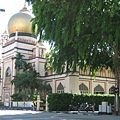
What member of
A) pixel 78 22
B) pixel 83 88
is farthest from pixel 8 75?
pixel 78 22

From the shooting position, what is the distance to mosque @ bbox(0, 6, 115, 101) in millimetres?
43169

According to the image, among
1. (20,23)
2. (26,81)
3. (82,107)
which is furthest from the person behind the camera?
(20,23)

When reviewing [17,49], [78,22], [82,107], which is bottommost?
[82,107]

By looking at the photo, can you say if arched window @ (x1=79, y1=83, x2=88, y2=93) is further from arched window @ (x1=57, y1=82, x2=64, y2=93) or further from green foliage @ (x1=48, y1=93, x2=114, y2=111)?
green foliage @ (x1=48, y1=93, x2=114, y2=111)

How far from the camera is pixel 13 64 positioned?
49.0 m

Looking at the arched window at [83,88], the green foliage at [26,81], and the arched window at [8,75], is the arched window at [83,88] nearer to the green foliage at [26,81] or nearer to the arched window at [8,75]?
the green foliage at [26,81]

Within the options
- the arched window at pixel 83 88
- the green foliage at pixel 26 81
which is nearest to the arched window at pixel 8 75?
the green foliage at pixel 26 81

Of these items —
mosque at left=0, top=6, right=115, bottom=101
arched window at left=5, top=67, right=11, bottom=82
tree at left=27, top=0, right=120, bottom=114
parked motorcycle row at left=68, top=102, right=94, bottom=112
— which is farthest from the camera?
arched window at left=5, top=67, right=11, bottom=82

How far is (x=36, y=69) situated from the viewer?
4731cm

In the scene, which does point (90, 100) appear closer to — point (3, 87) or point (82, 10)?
point (82, 10)

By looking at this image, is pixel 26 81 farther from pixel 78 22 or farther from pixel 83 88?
pixel 78 22

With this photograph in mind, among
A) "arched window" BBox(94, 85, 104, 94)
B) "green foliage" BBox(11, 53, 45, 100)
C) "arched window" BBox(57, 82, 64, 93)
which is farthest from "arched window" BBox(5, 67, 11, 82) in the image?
"arched window" BBox(94, 85, 104, 94)

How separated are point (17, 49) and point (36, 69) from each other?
5.28 meters

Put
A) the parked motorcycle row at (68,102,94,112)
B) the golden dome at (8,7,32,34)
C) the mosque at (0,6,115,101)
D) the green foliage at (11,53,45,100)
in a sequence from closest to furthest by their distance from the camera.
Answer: the parked motorcycle row at (68,102,94,112), the green foliage at (11,53,45,100), the mosque at (0,6,115,101), the golden dome at (8,7,32,34)
